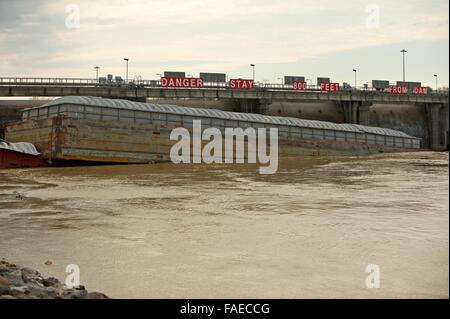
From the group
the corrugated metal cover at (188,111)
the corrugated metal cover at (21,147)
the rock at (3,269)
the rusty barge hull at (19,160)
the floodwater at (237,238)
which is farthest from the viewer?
the corrugated metal cover at (188,111)

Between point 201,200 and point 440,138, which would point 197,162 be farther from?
point 440,138

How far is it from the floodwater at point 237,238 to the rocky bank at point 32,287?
59 centimetres

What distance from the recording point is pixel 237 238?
12617 mm

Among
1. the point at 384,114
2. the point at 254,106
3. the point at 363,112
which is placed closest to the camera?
the point at 254,106

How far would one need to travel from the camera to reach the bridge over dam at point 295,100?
6375cm

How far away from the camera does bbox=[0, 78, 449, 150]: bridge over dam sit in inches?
2510

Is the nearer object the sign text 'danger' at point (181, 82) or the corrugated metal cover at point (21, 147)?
the corrugated metal cover at point (21, 147)

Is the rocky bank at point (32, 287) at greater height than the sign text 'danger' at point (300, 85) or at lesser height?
lesser

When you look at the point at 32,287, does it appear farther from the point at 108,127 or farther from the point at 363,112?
the point at 363,112

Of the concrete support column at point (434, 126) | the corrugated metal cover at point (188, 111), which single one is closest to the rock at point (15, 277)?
the corrugated metal cover at point (188, 111)

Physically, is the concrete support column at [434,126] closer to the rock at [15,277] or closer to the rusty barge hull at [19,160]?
the rusty barge hull at [19,160]

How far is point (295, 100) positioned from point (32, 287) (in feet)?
233

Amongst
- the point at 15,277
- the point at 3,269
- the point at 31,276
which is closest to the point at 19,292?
the point at 15,277

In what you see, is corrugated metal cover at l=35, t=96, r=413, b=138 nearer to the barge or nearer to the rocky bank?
the barge
